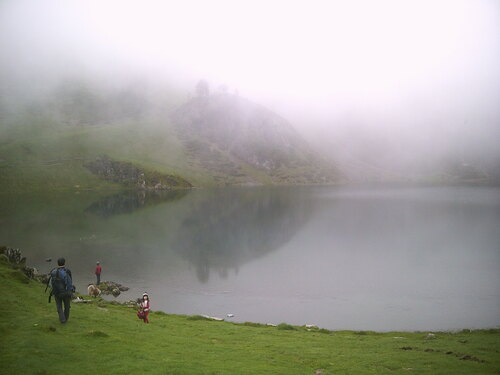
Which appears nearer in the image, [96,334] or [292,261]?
[96,334]

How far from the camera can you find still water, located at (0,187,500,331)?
4262cm

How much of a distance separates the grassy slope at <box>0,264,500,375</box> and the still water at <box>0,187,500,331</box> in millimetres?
12705

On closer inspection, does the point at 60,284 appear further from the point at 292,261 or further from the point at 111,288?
the point at 292,261

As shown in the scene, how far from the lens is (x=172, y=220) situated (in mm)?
109875

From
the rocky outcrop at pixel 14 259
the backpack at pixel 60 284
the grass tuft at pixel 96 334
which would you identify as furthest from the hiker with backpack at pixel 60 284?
the rocky outcrop at pixel 14 259

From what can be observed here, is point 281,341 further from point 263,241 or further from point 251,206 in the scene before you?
point 251,206

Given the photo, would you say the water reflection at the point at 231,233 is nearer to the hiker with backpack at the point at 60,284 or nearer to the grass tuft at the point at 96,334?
the grass tuft at the point at 96,334

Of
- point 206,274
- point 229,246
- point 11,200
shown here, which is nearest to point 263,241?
point 229,246

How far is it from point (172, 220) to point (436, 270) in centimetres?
7566

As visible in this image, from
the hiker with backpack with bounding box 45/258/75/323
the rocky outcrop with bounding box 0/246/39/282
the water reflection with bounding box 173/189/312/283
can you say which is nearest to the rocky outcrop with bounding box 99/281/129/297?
the rocky outcrop with bounding box 0/246/39/282

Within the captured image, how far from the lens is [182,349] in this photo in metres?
20.3

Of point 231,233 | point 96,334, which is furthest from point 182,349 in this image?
point 231,233

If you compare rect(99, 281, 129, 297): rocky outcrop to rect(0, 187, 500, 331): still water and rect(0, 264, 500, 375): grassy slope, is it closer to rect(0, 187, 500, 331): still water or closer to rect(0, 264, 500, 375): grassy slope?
rect(0, 187, 500, 331): still water

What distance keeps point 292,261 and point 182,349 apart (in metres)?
46.8
